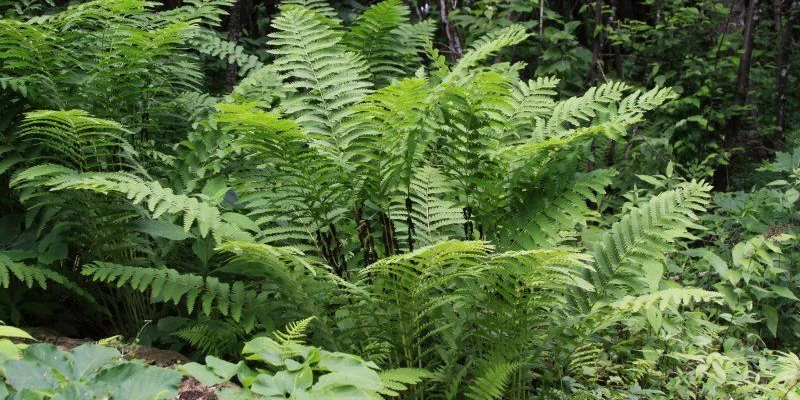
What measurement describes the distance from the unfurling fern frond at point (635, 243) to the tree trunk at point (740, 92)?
3198 millimetres

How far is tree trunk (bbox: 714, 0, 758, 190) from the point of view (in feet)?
17.2

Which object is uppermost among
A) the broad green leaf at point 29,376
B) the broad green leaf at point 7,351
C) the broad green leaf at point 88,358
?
the broad green leaf at point 29,376

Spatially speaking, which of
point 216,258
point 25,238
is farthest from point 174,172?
point 25,238

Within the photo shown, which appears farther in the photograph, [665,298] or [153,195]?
[153,195]

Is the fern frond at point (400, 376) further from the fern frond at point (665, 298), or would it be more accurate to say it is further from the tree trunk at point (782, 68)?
the tree trunk at point (782, 68)

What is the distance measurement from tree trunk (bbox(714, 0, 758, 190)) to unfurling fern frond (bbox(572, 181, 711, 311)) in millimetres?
3198

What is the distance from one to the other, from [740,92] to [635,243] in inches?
139

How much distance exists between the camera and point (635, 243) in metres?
2.39

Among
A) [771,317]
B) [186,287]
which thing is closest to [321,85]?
[186,287]

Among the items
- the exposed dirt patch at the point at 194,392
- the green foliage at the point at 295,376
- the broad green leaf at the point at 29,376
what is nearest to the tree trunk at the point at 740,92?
the exposed dirt patch at the point at 194,392

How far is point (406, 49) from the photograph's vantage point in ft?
12.4

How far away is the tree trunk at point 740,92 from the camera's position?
17.2ft

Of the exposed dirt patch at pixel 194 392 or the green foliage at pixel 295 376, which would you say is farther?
the exposed dirt patch at pixel 194 392

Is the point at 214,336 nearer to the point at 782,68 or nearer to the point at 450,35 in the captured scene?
the point at 450,35
